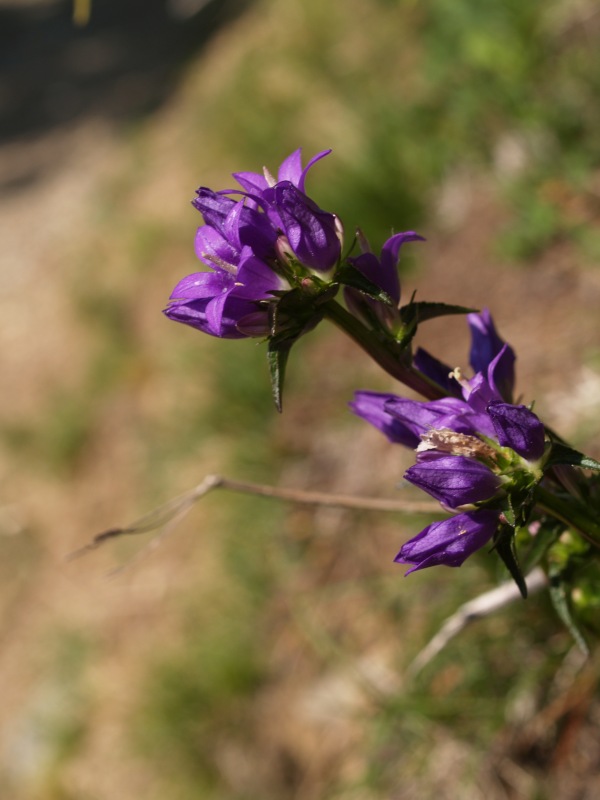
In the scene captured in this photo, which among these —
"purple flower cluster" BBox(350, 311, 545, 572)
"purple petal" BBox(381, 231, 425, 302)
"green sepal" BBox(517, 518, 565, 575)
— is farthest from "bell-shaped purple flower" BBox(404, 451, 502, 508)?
"purple petal" BBox(381, 231, 425, 302)

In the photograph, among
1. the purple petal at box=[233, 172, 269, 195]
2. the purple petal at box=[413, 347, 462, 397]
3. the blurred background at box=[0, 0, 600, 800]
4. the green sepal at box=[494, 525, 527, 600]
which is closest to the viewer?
the green sepal at box=[494, 525, 527, 600]

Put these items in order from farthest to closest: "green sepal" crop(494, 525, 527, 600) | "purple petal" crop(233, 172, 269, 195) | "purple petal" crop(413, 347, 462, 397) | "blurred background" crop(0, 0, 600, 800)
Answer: "blurred background" crop(0, 0, 600, 800) < "purple petal" crop(413, 347, 462, 397) < "purple petal" crop(233, 172, 269, 195) < "green sepal" crop(494, 525, 527, 600)

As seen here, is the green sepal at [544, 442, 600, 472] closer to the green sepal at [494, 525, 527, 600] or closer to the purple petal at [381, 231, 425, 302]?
the green sepal at [494, 525, 527, 600]

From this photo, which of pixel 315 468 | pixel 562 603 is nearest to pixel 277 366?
pixel 562 603

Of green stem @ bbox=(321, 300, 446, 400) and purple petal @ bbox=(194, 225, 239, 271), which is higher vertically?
purple petal @ bbox=(194, 225, 239, 271)

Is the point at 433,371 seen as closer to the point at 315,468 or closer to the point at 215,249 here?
the point at 215,249

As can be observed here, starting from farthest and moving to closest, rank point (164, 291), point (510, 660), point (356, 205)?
1. point (164, 291)
2. point (356, 205)
3. point (510, 660)

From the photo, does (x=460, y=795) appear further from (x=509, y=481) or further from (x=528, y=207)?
(x=528, y=207)

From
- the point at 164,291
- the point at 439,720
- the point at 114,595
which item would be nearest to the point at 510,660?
the point at 439,720
